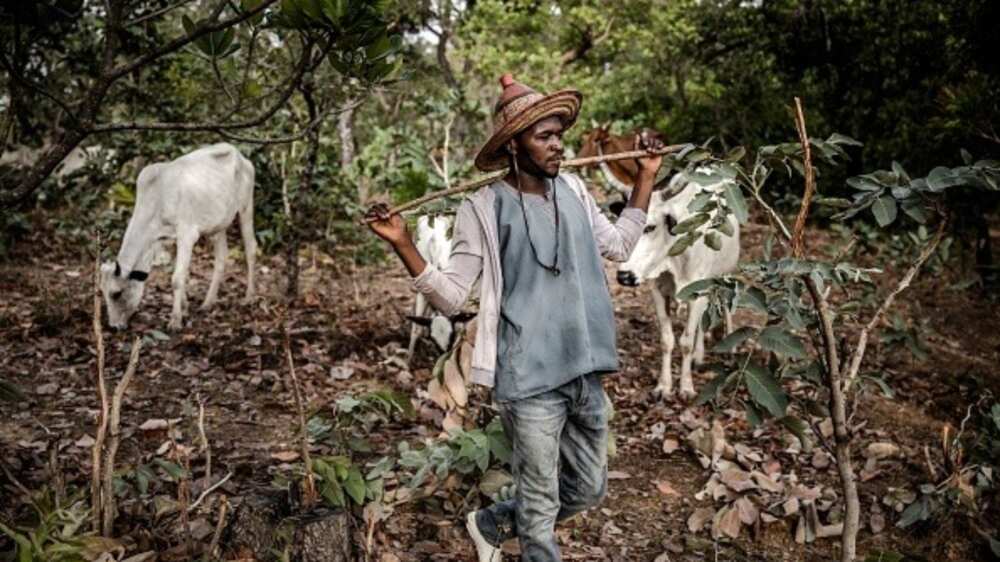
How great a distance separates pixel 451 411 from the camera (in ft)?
12.8

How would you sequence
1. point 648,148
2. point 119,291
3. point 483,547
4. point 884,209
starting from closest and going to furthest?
point 884,209 → point 648,148 → point 483,547 → point 119,291

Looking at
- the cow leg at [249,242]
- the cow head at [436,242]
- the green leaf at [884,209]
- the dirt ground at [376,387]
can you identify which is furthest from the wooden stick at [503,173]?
the cow leg at [249,242]

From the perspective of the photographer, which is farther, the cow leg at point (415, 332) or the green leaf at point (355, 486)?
the cow leg at point (415, 332)

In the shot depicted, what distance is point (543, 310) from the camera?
8.88ft

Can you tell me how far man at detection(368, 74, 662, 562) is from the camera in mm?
2668

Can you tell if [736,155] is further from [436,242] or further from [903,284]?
[436,242]

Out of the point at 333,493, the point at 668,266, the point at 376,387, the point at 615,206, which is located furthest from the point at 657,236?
the point at 333,493

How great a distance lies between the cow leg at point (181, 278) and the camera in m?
6.96

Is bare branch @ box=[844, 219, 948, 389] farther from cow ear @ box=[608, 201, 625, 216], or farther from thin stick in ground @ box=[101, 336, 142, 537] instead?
thin stick in ground @ box=[101, 336, 142, 537]

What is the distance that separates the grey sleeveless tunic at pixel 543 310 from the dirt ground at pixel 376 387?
705 mm

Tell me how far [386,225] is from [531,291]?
53cm

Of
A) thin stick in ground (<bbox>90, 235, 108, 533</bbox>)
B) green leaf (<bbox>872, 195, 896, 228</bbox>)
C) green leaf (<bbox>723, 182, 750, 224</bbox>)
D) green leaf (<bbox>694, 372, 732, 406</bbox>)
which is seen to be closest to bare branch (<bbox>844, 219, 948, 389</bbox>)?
green leaf (<bbox>872, 195, 896, 228</bbox>)

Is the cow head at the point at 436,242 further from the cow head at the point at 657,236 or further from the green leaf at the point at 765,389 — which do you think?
the green leaf at the point at 765,389

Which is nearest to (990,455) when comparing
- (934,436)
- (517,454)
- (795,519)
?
(795,519)
